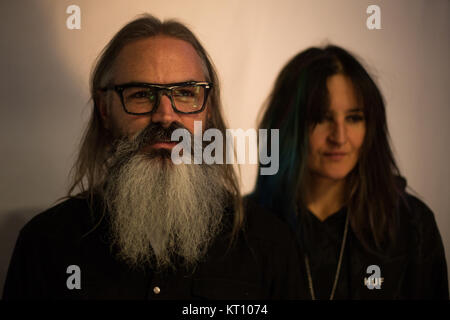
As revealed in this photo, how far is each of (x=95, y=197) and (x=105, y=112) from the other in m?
0.28

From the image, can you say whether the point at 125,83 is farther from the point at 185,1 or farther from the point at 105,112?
the point at 185,1

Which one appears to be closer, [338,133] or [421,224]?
[338,133]

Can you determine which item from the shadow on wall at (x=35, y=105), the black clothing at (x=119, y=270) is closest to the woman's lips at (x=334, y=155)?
the black clothing at (x=119, y=270)

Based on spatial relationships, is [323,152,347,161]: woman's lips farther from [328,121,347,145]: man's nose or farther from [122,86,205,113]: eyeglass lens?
[122,86,205,113]: eyeglass lens

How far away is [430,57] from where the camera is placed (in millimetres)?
1282

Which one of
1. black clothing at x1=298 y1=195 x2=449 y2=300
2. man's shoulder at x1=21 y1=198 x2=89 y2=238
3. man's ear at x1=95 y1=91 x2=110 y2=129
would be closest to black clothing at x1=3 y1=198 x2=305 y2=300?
man's shoulder at x1=21 y1=198 x2=89 y2=238

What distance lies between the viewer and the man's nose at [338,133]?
1.15 m

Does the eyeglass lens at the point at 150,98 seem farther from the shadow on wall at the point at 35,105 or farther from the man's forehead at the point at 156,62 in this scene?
the shadow on wall at the point at 35,105

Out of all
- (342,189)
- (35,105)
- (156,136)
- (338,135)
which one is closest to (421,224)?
(342,189)

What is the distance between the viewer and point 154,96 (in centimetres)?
106

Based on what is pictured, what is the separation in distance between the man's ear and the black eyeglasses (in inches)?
3.2

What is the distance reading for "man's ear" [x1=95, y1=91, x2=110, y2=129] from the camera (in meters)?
1.15

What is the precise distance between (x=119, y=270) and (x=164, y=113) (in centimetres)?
50

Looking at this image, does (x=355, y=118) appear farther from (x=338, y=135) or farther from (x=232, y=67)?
(x=232, y=67)
